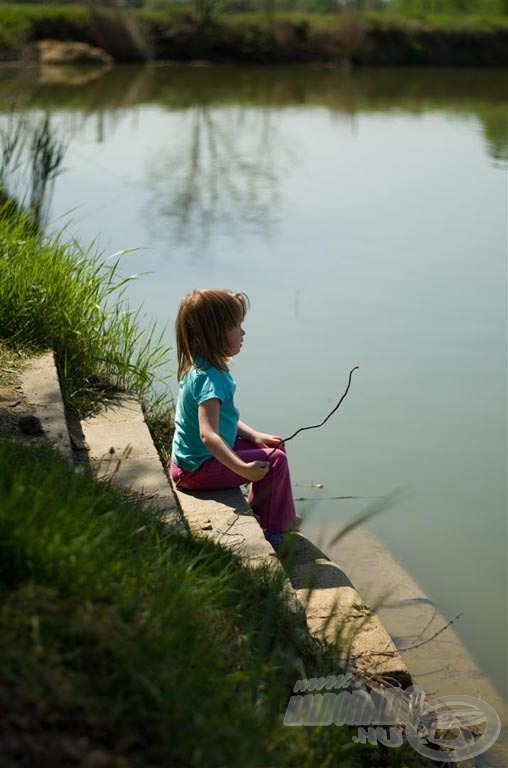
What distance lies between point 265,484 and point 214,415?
1.05ft

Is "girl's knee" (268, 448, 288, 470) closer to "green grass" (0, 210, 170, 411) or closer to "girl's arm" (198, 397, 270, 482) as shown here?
"girl's arm" (198, 397, 270, 482)

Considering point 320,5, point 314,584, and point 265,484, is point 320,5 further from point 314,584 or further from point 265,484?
point 314,584

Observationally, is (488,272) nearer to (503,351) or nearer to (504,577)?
(503,351)

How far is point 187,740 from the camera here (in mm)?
1938

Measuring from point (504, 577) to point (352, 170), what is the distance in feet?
26.5

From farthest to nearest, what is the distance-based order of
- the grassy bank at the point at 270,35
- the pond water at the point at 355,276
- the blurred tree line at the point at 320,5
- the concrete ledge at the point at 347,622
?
the blurred tree line at the point at 320,5 < the grassy bank at the point at 270,35 < the pond water at the point at 355,276 < the concrete ledge at the point at 347,622

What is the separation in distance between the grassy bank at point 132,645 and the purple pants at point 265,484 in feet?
2.33

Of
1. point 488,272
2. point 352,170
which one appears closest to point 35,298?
point 488,272

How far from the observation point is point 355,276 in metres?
7.85

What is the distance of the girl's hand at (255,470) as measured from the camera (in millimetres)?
3611

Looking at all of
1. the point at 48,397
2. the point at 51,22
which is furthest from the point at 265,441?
the point at 51,22

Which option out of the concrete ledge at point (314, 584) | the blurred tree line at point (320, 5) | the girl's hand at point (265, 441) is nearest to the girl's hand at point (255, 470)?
the concrete ledge at point (314, 584)

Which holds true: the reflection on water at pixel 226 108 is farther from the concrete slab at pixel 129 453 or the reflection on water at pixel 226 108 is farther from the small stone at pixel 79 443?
the small stone at pixel 79 443

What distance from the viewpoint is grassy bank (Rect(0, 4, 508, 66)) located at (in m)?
24.4
